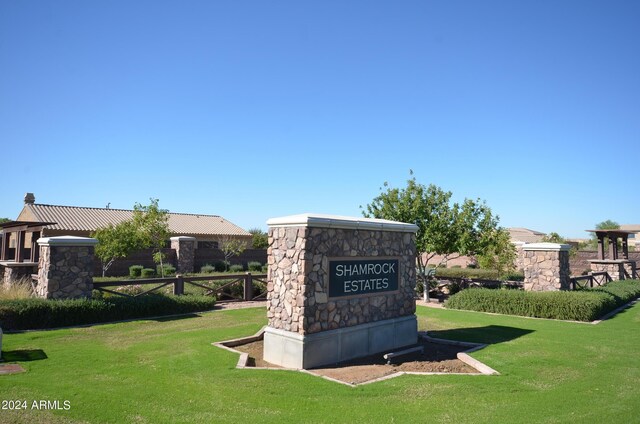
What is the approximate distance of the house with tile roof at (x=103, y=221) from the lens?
3550 centimetres

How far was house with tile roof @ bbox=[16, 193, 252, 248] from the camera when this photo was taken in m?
35.5

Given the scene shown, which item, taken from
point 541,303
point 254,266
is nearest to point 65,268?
point 541,303

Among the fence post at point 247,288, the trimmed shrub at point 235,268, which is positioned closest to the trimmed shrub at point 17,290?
the fence post at point 247,288

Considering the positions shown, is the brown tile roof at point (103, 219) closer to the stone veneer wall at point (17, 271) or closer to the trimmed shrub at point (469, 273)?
the stone veneer wall at point (17, 271)

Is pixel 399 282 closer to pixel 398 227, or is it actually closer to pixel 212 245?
pixel 398 227

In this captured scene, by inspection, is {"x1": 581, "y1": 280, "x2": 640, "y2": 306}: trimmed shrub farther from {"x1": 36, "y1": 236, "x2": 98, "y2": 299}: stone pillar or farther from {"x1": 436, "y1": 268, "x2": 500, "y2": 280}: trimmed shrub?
{"x1": 36, "y1": 236, "x2": 98, "y2": 299}: stone pillar

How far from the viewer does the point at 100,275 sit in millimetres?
30047

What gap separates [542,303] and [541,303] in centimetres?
3

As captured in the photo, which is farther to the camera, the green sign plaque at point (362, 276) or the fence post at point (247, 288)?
the fence post at point (247, 288)

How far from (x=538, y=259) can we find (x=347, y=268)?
1112 centimetres

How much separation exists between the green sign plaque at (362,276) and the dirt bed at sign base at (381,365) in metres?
1.47

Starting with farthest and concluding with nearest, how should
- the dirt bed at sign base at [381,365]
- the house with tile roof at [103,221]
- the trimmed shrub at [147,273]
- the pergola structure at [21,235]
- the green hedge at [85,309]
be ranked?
the house with tile roof at [103,221], the trimmed shrub at [147,273], the pergola structure at [21,235], the green hedge at [85,309], the dirt bed at sign base at [381,365]

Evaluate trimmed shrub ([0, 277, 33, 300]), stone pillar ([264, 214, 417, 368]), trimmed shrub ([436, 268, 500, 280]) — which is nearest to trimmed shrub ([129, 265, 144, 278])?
trimmed shrub ([0, 277, 33, 300])

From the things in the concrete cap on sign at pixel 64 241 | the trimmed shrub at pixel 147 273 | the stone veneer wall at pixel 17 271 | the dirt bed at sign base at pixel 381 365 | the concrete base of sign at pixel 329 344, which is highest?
the concrete cap on sign at pixel 64 241
